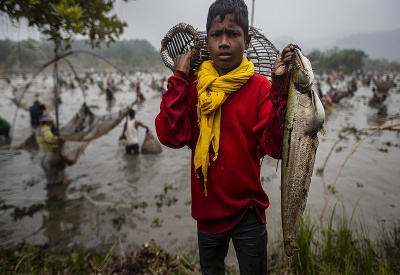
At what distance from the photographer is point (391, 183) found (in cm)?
662

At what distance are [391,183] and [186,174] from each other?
488 centimetres

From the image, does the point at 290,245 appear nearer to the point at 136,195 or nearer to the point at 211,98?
the point at 211,98

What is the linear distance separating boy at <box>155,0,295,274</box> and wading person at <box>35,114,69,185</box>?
4.85 m

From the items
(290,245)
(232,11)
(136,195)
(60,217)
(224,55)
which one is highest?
(232,11)

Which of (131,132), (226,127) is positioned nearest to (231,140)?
(226,127)

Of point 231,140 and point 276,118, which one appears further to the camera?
point 231,140

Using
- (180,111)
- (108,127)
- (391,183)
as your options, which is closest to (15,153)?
(108,127)

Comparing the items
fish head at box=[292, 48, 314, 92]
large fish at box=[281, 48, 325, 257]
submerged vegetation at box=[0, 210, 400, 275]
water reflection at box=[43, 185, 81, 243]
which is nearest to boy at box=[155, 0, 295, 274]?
large fish at box=[281, 48, 325, 257]

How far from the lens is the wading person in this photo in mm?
5672

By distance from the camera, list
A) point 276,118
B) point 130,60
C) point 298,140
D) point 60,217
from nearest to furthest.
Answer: point 298,140, point 276,118, point 60,217, point 130,60

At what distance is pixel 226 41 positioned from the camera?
1.43 metres

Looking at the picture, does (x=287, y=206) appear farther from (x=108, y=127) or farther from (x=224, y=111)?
(x=108, y=127)

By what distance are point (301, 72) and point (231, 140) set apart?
0.61 metres

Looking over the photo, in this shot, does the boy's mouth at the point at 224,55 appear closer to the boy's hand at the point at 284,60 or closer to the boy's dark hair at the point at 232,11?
the boy's dark hair at the point at 232,11
